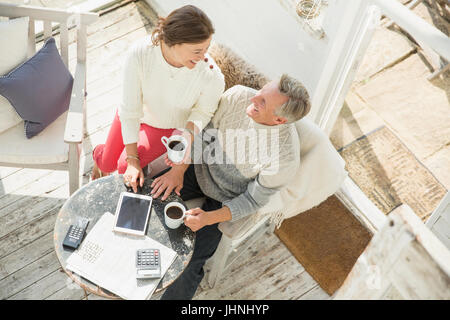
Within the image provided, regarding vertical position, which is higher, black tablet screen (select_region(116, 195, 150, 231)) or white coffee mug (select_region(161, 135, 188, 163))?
white coffee mug (select_region(161, 135, 188, 163))

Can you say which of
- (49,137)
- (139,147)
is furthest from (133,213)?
(49,137)

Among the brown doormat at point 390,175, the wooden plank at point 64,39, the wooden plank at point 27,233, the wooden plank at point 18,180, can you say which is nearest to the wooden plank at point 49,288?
the wooden plank at point 27,233

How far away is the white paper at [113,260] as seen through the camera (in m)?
1.81

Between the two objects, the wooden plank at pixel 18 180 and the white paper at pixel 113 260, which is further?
the wooden plank at pixel 18 180

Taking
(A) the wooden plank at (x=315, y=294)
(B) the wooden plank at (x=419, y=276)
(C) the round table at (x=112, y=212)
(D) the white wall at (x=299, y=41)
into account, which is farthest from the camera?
(A) the wooden plank at (x=315, y=294)

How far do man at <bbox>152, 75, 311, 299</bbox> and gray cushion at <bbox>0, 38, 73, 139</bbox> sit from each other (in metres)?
→ 0.71

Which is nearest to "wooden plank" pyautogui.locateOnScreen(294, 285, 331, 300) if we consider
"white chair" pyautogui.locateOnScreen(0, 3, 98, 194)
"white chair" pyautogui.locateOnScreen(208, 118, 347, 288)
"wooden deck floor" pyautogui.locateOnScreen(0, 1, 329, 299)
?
"wooden deck floor" pyautogui.locateOnScreen(0, 1, 329, 299)

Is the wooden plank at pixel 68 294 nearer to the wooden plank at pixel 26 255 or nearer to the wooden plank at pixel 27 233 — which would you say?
the wooden plank at pixel 26 255

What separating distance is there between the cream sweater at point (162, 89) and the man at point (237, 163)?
0.08 metres

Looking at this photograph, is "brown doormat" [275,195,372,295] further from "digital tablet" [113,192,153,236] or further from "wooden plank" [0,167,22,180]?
"wooden plank" [0,167,22,180]

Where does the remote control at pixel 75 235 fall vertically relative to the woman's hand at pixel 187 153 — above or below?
below

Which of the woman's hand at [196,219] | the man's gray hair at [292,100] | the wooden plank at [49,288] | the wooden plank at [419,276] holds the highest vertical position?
the wooden plank at [419,276]

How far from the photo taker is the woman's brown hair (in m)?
1.77

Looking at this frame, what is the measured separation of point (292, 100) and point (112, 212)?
897 millimetres
